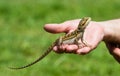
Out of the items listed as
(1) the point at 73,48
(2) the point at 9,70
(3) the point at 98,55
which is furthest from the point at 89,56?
(1) the point at 73,48

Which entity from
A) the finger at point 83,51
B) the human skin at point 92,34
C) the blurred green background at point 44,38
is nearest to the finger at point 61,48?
the human skin at point 92,34

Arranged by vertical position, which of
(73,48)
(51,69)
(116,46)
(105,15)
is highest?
(73,48)

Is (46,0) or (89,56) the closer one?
(89,56)

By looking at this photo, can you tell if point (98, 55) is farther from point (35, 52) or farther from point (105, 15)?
point (105, 15)

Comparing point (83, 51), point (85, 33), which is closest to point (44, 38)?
point (85, 33)

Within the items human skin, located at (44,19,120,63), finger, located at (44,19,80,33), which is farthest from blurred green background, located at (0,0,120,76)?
finger, located at (44,19,80,33)

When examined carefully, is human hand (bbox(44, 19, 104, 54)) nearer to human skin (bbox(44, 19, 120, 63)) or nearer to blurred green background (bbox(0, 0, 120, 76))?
human skin (bbox(44, 19, 120, 63))
